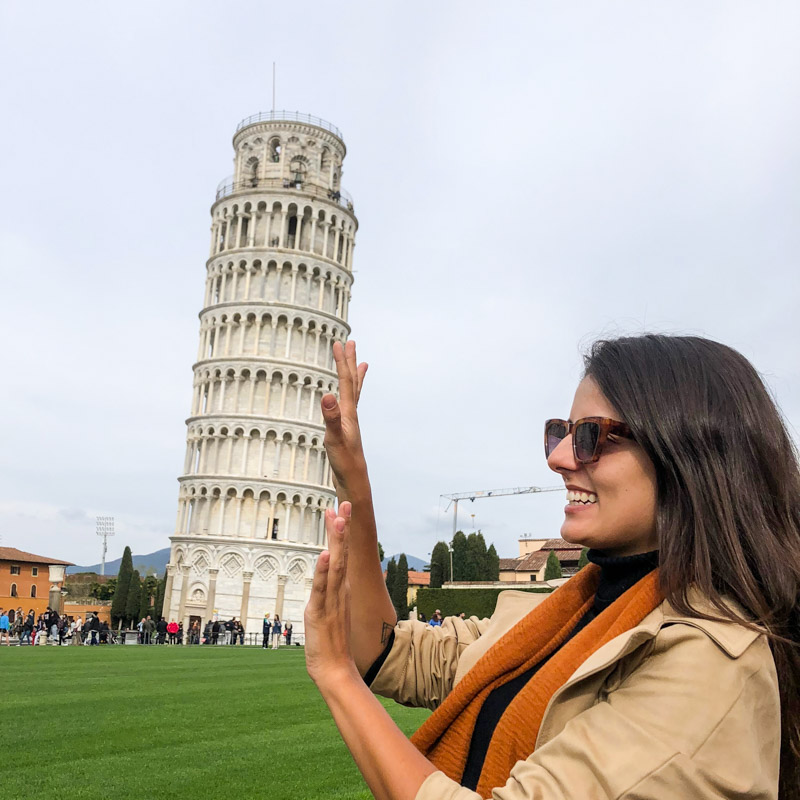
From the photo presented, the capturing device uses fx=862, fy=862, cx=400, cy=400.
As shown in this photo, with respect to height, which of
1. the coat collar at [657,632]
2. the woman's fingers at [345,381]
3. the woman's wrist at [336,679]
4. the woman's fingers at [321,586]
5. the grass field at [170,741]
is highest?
the woman's fingers at [345,381]

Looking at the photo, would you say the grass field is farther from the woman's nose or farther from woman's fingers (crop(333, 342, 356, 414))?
the woman's nose

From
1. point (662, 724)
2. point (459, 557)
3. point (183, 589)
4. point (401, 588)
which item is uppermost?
point (459, 557)

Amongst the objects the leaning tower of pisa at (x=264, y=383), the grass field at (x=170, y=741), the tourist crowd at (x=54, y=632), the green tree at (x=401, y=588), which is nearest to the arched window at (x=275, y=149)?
the leaning tower of pisa at (x=264, y=383)

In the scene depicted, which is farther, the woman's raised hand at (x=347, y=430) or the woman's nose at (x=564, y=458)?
the woman's raised hand at (x=347, y=430)

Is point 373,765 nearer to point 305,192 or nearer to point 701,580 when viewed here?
point 701,580

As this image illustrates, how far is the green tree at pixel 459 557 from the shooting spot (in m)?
69.1

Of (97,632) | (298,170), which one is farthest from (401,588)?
(298,170)

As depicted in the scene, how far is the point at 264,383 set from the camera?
60750 mm

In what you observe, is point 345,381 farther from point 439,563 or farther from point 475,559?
point 475,559

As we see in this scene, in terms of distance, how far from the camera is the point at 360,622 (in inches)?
108

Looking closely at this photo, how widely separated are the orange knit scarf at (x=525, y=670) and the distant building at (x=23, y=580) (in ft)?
220

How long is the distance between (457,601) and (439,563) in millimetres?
22839

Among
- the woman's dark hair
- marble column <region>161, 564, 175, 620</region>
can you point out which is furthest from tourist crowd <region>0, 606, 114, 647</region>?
the woman's dark hair

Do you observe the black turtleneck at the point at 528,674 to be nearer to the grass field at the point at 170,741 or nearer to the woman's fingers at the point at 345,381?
the woman's fingers at the point at 345,381
